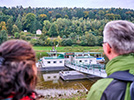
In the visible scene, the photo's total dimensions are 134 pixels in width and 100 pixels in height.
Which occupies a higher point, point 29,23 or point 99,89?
point 29,23

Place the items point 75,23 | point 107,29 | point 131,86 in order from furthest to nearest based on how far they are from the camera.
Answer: point 75,23, point 107,29, point 131,86

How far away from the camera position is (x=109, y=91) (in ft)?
3.78

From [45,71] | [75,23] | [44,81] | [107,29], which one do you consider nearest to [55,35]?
[75,23]

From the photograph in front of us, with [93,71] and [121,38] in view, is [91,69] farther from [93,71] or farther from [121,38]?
[121,38]

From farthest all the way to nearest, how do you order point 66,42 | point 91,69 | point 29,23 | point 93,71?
point 29,23 < point 66,42 < point 91,69 < point 93,71

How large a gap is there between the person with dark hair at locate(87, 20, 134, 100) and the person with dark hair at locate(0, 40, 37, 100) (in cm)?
56

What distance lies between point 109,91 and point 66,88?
29.7 ft

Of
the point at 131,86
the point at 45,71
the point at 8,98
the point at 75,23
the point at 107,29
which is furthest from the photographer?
the point at 75,23

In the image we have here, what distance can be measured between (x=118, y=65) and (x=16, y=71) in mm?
841

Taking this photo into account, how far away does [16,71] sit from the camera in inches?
38.2

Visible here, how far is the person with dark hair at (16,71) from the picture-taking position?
957 millimetres

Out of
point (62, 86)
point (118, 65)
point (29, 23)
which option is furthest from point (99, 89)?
point (29, 23)

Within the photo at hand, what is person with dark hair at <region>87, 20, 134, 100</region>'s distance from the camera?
3.78 feet

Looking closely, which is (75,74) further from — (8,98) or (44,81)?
(8,98)
